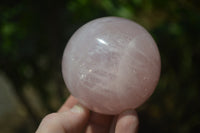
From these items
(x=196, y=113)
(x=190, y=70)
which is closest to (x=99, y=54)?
(x=190, y=70)

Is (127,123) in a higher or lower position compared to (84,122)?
higher

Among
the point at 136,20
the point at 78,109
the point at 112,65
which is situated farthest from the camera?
the point at 136,20

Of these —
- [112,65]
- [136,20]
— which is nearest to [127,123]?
[112,65]

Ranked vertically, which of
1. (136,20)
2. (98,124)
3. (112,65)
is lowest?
(98,124)

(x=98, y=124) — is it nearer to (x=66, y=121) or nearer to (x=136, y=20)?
(x=66, y=121)

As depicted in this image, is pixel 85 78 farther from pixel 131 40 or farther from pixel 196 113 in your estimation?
pixel 196 113

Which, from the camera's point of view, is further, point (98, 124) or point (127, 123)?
point (98, 124)

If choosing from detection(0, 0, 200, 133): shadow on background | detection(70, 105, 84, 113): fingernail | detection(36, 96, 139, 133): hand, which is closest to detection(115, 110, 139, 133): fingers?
detection(36, 96, 139, 133): hand

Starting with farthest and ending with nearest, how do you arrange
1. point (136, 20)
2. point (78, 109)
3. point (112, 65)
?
point (136, 20)
point (78, 109)
point (112, 65)

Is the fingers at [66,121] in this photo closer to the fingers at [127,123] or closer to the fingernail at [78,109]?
the fingernail at [78,109]
